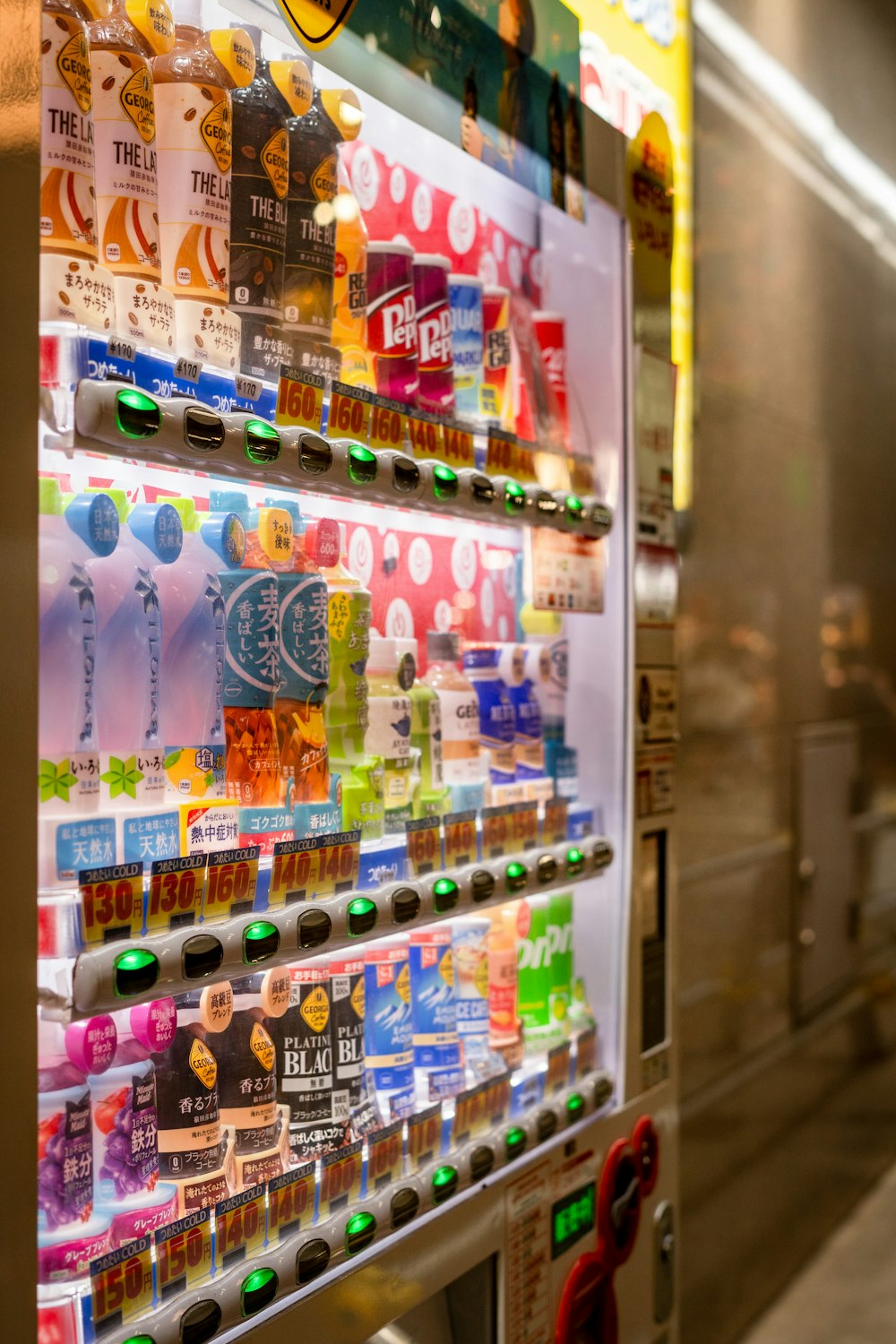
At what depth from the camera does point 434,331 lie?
1.71 m

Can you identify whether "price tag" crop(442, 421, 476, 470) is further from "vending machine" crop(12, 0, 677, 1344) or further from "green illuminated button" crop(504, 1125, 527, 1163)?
"green illuminated button" crop(504, 1125, 527, 1163)

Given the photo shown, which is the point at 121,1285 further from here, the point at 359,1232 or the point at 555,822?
the point at 555,822

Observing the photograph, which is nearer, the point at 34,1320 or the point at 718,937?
the point at 34,1320

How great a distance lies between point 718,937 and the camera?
3.22m

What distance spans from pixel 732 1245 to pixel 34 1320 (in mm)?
2717

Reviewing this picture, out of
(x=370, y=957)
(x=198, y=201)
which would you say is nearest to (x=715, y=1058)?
(x=370, y=957)

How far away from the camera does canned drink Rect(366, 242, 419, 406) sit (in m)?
1.64

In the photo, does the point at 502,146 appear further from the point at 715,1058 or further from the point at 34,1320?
the point at 715,1058

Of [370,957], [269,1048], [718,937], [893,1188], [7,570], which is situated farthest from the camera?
[893,1188]

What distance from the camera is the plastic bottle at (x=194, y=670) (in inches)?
51.9

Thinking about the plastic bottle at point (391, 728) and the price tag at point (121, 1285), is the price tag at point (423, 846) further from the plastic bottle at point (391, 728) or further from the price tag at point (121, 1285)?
the price tag at point (121, 1285)

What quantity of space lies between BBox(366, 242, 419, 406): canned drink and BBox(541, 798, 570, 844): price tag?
2.02 ft

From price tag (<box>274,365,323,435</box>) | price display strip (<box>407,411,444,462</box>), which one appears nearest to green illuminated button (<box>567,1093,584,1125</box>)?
price display strip (<box>407,411,444,462</box>)

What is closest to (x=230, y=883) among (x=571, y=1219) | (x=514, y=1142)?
(x=514, y=1142)
